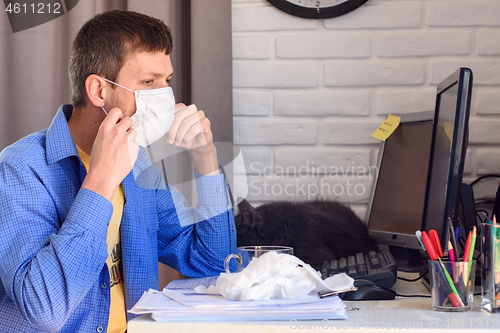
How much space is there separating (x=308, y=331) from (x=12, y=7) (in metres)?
1.43

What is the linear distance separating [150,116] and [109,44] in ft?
0.61

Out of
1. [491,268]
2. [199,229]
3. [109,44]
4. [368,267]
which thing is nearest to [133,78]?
[109,44]

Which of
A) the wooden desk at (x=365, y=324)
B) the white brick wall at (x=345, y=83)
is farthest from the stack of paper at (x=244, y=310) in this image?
the white brick wall at (x=345, y=83)

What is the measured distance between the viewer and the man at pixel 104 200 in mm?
692

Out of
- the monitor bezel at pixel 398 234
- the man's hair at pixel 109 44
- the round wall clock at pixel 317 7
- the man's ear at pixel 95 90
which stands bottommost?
the monitor bezel at pixel 398 234

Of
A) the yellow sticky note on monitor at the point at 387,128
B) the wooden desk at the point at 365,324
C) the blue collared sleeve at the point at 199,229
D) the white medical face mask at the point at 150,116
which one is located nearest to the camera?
the wooden desk at the point at 365,324

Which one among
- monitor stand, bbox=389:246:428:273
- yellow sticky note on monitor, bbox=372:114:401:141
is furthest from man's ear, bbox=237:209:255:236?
yellow sticky note on monitor, bbox=372:114:401:141

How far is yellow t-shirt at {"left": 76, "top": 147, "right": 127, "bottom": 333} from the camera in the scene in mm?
928

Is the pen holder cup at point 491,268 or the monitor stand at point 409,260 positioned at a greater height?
the pen holder cup at point 491,268

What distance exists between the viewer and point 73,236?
70cm

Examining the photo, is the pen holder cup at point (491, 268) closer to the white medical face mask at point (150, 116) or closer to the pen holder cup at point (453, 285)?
the pen holder cup at point (453, 285)

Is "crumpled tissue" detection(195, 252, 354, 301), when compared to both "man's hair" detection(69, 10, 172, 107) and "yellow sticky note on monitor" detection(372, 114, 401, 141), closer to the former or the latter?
"man's hair" detection(69, 10, 172, 107)

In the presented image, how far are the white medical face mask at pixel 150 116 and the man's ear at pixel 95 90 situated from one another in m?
0.02

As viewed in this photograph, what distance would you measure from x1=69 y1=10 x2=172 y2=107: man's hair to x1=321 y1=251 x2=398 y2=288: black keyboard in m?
0.63
